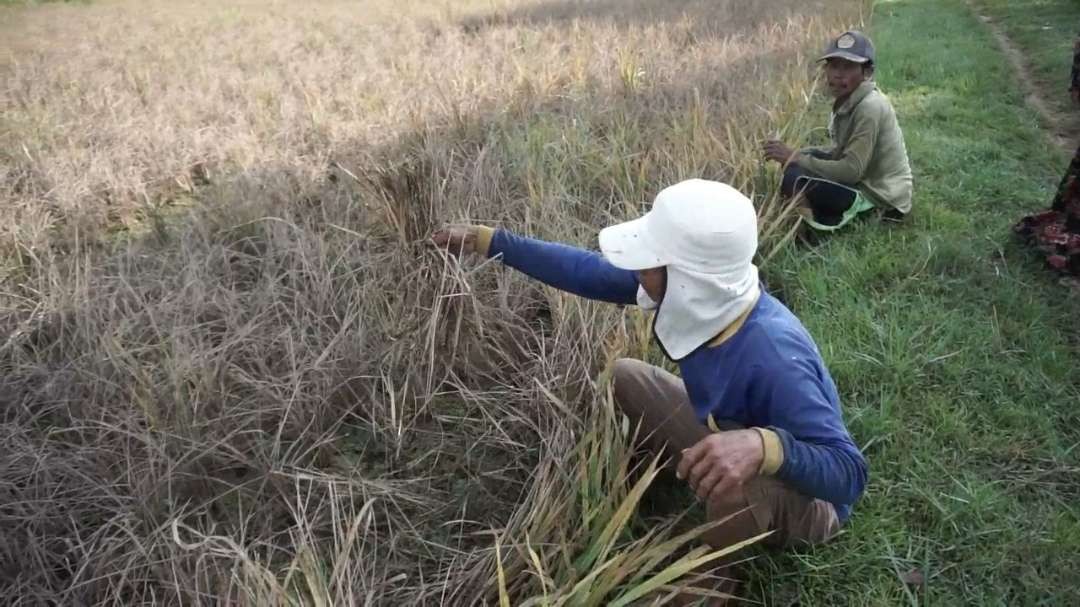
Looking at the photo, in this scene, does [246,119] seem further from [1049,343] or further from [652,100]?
[1049,343]

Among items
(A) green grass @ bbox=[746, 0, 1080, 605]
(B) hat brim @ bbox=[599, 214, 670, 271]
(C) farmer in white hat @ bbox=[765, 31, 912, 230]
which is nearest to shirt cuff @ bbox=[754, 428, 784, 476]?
(B) hat brim @ bbox=[599, 214, 670, 271]

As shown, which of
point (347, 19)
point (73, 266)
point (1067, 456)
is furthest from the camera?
point (347, 19)

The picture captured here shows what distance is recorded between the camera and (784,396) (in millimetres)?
1249

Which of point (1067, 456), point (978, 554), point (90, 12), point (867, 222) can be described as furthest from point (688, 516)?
point (90, 12)

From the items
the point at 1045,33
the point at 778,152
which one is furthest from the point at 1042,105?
the point at 778,152

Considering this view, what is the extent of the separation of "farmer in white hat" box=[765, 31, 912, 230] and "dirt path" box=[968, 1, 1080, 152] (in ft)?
5.16

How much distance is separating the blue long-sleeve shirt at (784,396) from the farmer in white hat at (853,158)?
156 cm

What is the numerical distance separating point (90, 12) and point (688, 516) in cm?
917

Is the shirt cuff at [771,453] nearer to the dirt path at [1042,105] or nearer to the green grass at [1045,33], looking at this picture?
the dirt path at [1042,105]

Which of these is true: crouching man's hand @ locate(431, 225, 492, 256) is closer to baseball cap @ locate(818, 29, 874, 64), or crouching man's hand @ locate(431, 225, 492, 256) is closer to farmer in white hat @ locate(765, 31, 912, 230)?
farmer in white hat @ locate(765, 31, 912, 230)

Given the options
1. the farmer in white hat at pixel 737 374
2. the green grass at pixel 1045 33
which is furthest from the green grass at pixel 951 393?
the green grass at pixel 1045 33

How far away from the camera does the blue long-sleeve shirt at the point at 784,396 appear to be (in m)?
1.20

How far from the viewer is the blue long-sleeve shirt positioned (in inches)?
47.4

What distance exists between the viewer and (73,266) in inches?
101
